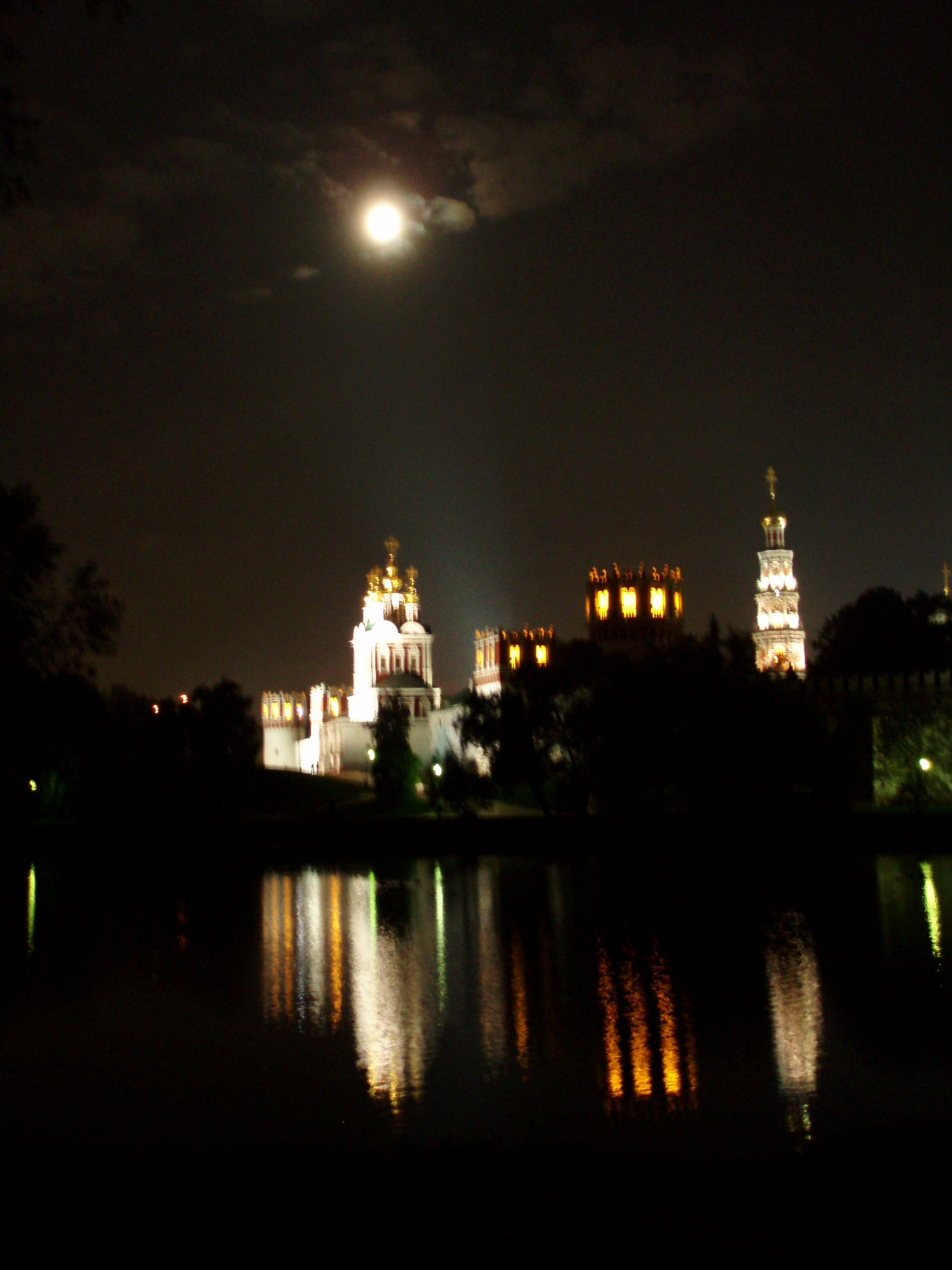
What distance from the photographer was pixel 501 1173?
6.54 metres

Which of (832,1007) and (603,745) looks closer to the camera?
(832,1007)

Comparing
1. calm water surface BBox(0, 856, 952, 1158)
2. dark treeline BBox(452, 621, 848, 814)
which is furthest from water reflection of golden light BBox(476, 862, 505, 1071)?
dark treeline BBox(452, 621, 848, 814)

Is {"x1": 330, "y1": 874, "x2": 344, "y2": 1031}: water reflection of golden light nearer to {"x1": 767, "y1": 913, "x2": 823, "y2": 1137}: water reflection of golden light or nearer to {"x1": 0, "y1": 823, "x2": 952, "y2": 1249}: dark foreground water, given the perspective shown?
{"x1": 0, "y1": 823, "x2": 952, "y2": 1249}: dark foreground water

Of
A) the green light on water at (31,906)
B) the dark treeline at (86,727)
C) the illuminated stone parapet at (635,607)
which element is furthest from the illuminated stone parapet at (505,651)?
the green light on water at (31,906)

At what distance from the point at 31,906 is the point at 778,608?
5397 centimetres

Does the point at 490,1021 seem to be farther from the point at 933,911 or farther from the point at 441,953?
the point at 933,911

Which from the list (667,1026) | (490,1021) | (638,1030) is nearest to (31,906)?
(490,1021)

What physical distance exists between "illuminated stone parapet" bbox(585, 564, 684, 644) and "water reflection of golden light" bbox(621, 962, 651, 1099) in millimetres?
62953

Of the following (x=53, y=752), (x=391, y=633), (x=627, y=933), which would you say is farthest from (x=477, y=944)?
(x=391, y=633)

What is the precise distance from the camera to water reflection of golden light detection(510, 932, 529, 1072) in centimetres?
950

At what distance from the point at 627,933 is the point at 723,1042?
6.14m

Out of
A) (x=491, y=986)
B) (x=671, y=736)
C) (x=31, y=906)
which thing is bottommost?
(x=491, y=986)

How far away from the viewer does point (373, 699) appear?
72375 mm

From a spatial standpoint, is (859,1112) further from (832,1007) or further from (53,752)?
(53,752)
